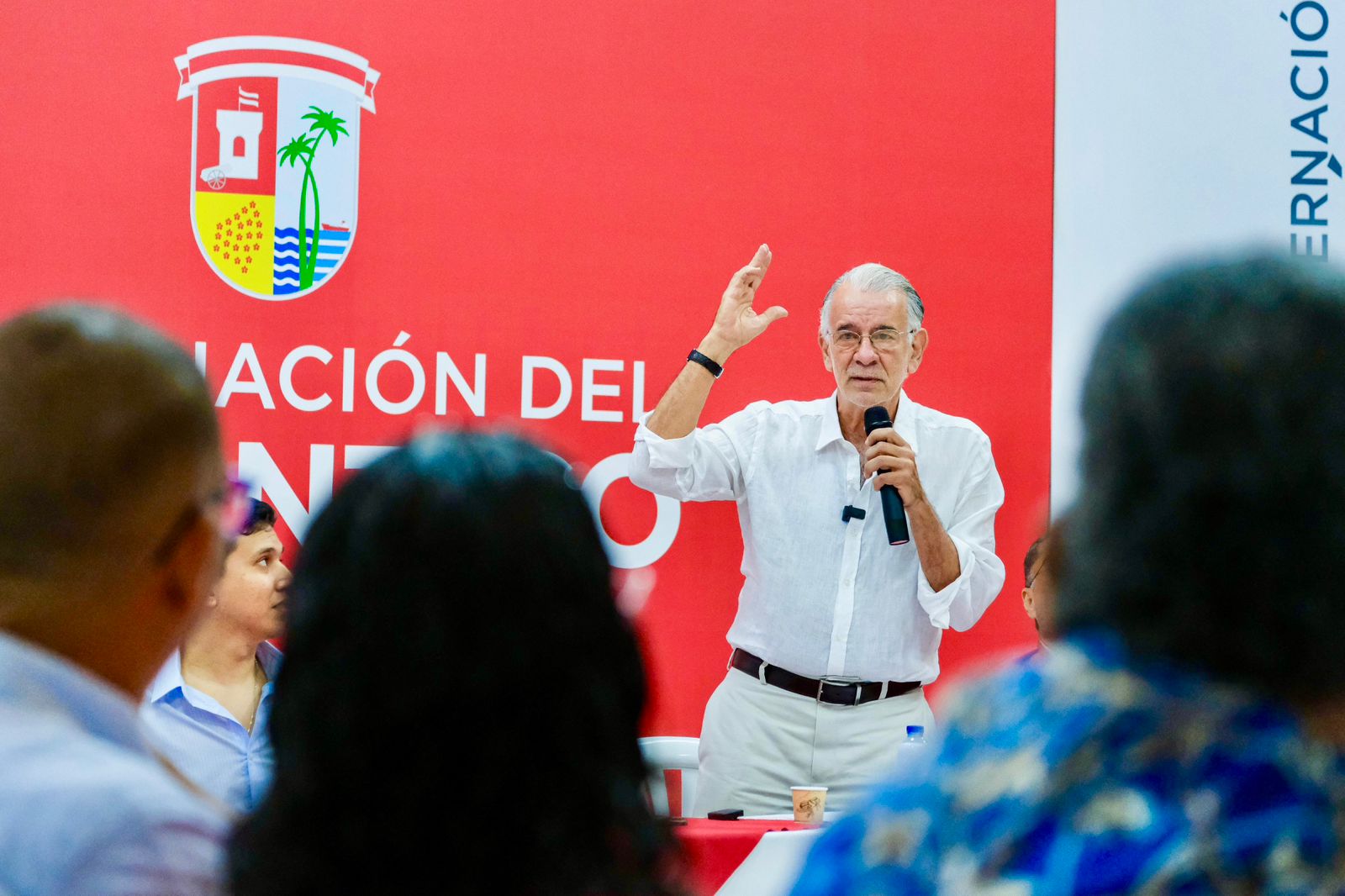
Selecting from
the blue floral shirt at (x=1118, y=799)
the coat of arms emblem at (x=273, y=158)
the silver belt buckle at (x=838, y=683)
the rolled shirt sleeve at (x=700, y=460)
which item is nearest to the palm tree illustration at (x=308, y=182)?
the coat of arms emblem at (x=273, y=158)

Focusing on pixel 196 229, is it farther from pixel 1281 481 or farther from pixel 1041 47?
pixel 1281 481

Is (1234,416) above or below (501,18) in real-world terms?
below

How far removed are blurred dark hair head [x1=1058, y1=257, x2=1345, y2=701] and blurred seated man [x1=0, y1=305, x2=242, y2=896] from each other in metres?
0.57

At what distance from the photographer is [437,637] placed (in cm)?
73

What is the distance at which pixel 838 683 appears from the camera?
354 cm

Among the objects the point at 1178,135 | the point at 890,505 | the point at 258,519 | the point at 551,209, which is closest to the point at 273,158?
the point at 551,209

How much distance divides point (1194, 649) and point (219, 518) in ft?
2.21

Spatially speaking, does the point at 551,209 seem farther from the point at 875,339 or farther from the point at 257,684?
the point at 257,684

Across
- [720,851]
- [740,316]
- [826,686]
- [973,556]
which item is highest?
[740,316]

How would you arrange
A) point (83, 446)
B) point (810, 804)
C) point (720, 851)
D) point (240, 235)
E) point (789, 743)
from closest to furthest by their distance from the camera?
1. point (83, 446)
2. point (720, 851)
3. point (810, 804)
4. point (789, 743)
5. point (240, 235)

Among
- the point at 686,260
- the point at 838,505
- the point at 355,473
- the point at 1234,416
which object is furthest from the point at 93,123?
the point at 1234,416

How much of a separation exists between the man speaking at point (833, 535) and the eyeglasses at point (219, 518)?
2.50 meters

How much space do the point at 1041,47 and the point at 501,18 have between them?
65.7 inches

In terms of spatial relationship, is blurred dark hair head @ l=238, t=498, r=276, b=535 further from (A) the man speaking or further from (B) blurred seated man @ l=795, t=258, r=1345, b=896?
(B) blurred seated man @ l=795, t=258, r=1345, b=896
